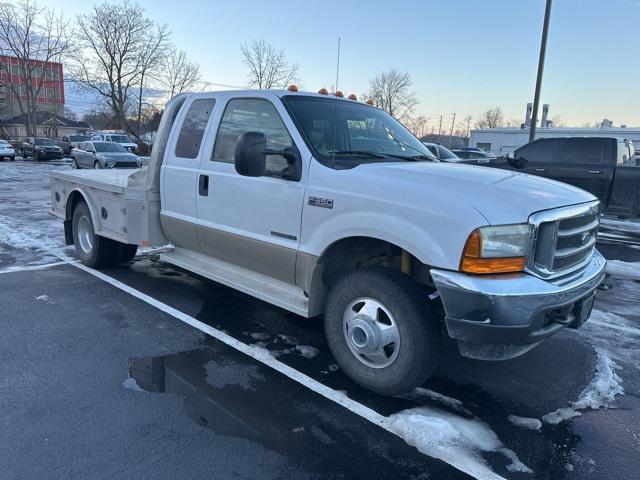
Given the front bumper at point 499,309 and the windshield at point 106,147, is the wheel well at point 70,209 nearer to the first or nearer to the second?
the front bumper at point 499,309

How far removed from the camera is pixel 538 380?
12.3ft

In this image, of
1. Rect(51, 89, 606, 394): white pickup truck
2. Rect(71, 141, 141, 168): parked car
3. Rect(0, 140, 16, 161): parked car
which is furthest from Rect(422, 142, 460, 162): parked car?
Rect(0, 140, 16, 161): parked car

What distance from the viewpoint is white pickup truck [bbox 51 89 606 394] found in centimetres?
283

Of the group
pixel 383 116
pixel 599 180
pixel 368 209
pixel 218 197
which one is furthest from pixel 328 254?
pixel 599 180

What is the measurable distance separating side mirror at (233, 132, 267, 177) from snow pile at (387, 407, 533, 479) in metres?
1.95

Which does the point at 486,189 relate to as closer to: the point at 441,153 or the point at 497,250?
the point at 497,250

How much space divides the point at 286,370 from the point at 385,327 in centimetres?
95

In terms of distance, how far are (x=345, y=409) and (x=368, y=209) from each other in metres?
1.34

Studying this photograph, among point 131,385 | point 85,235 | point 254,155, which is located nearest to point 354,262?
point 254,155

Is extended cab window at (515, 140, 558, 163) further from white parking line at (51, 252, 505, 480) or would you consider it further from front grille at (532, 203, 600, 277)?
white parking line at (51, 252, 505, 480)

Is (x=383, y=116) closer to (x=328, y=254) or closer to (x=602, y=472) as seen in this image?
(x=328, y=254)

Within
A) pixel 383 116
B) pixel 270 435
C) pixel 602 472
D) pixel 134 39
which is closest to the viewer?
pixel 602 472

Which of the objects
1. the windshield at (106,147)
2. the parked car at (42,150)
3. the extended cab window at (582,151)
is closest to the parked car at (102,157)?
the windshield at (106,147)

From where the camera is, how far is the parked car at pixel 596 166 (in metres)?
9.75
